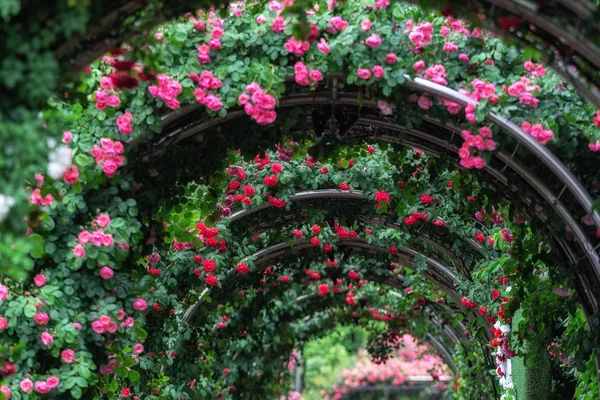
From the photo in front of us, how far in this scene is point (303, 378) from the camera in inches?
993

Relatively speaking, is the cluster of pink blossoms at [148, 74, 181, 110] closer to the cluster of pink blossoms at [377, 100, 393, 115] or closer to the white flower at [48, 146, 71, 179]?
the white flower at [48, 146, 71, 179]

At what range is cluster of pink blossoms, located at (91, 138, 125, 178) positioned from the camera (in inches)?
215

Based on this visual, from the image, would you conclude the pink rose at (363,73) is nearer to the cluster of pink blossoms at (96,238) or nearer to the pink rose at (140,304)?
the cluster of pink blossoms at (96,238)

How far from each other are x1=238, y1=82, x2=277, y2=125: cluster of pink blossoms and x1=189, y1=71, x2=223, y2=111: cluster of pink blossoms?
132mm

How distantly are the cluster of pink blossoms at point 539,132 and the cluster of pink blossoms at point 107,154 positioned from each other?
2.16 meters

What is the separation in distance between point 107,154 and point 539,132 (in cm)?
229

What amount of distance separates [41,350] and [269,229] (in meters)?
4.48

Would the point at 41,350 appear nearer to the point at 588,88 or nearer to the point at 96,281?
the point at 96,281

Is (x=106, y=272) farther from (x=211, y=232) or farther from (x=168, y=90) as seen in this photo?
(x=211, y=232)

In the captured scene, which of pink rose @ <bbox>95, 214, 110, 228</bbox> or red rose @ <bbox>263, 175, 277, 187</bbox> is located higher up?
red rose @ <bbox>263, 175, 277, 187</bbox>

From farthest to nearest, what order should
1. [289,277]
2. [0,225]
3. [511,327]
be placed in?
[289,277], [511,327], [0,225]

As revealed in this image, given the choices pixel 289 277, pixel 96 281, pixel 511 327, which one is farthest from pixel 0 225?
pixel 289 277

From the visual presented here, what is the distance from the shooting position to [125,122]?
18.1ft

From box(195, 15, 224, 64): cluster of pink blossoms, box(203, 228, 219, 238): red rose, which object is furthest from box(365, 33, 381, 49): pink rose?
box(203, 228, 219, 238): red rose
